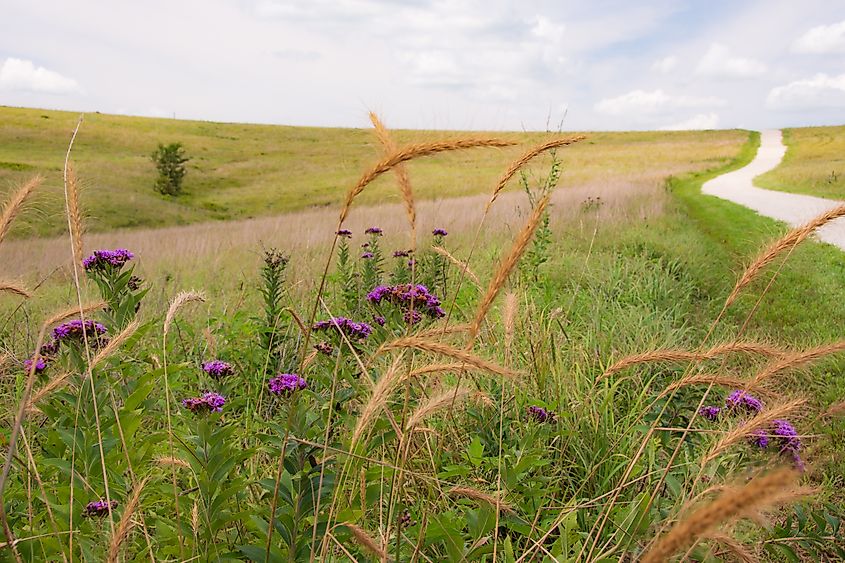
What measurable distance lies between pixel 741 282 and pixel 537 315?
3148mm

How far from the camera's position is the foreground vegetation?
1.59 m

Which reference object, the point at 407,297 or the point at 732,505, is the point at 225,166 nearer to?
the point at 407,297

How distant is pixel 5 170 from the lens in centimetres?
3394

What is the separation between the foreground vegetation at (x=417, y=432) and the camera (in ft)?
5.23

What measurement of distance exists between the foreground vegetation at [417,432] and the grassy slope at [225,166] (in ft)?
48.9

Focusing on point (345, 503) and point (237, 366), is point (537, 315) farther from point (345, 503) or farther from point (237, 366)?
point (345, 503)

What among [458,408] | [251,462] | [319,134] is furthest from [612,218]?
[319,134]

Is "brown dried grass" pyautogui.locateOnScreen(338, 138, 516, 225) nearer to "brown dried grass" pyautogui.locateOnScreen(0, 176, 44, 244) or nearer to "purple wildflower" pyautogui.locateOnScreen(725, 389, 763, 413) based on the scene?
"brown dried grass" pyautogui.locateOnScreen(0, 176, 44, 244)

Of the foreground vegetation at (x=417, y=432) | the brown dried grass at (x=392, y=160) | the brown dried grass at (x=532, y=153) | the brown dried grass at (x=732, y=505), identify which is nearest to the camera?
the brown dried grass at (x=732, y=505)

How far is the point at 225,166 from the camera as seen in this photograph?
53.8 meters

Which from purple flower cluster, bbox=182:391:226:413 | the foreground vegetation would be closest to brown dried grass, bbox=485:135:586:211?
the foreground vegetation

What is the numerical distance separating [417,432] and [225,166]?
5478 cm

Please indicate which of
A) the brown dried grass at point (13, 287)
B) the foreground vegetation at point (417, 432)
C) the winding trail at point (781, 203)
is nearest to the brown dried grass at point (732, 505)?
the foreground vegetation at point (417, 432)

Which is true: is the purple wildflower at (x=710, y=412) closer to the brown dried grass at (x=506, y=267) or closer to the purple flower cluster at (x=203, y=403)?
the brown dried grass at (x=506, y=267)
